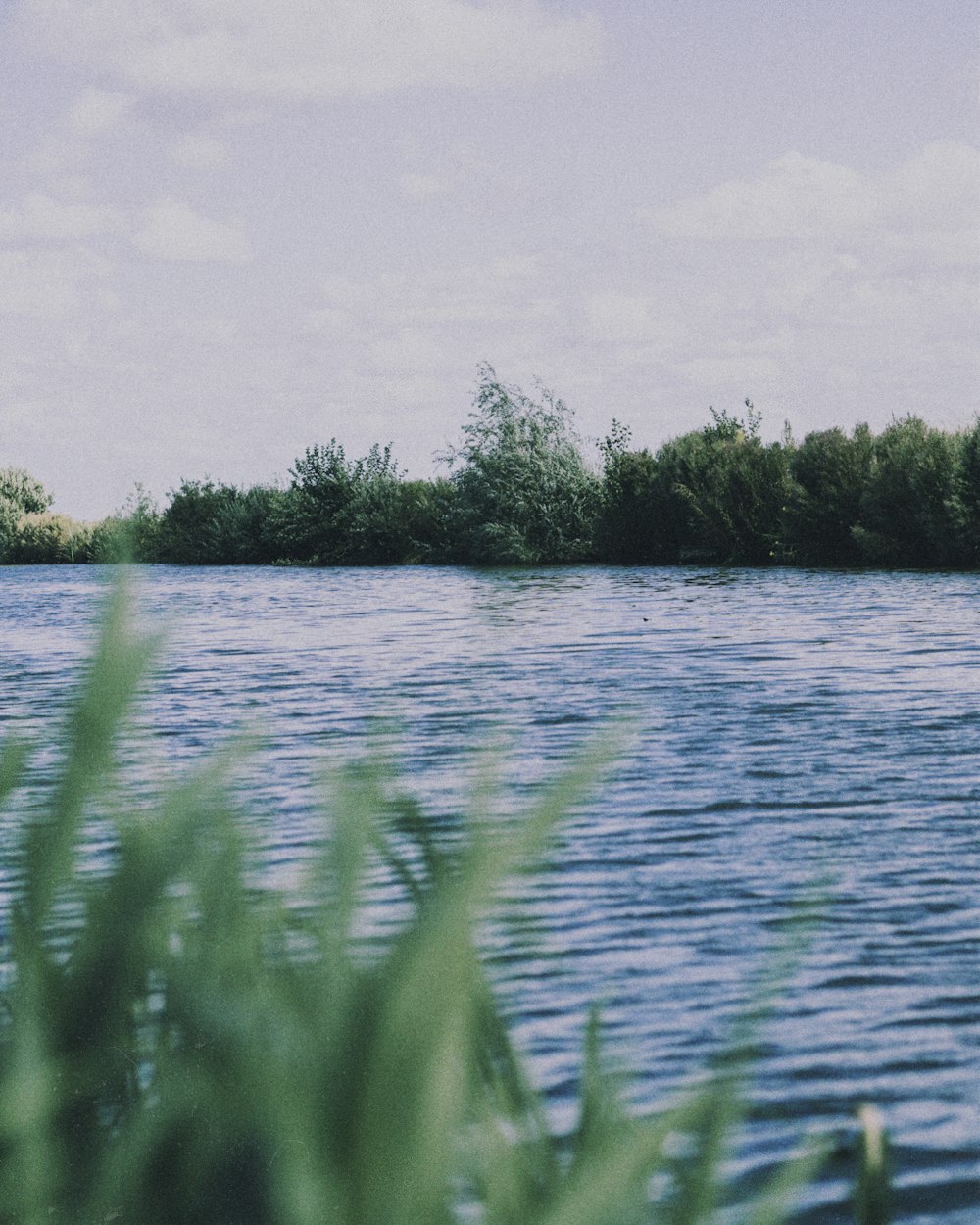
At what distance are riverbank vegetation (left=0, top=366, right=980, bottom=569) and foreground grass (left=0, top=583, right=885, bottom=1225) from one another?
31233 millimetres

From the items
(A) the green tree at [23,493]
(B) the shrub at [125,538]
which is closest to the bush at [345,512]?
(A) the green tree at [23,493]

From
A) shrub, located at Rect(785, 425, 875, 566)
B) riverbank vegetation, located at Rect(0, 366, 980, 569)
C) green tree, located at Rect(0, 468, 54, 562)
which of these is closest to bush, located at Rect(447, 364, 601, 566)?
riverbank vegetation, located at Rect(0, 366, 980, 569)

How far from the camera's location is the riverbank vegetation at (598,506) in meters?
35.1

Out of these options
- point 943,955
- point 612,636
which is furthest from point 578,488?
point 943,955

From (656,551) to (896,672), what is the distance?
95.0 ft

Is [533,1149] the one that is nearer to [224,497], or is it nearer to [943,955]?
[943,955]

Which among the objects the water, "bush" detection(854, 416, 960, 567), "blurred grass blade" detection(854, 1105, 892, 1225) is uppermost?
"bush" detection(854, 416, 960, 567)

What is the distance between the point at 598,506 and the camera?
46469 mm

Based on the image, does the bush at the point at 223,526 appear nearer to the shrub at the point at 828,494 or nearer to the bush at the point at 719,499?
the bush at the point at 719,499

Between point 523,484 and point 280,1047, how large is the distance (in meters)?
46.7

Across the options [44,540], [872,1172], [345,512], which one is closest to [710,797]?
[872,1172]

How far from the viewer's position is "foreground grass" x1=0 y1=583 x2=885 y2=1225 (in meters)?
0.74

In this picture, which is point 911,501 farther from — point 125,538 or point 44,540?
point 44,540

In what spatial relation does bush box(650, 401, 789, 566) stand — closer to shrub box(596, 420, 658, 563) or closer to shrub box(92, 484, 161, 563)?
shrub box(596, 420, 658, 563)
